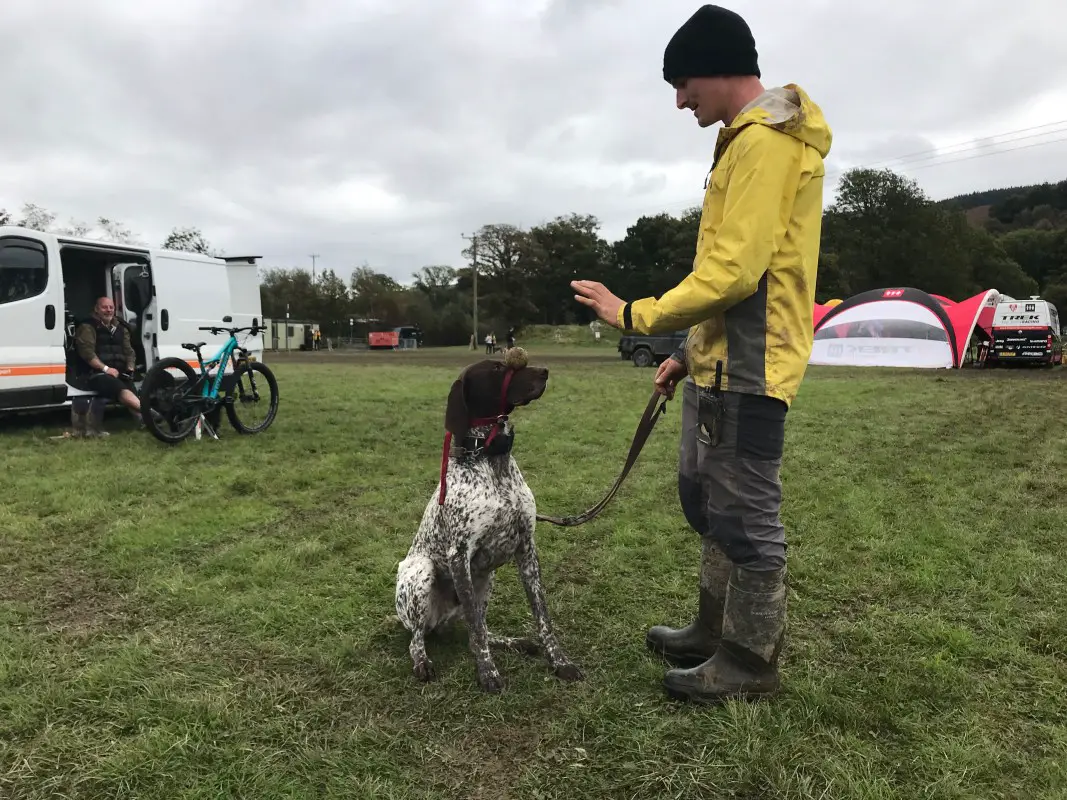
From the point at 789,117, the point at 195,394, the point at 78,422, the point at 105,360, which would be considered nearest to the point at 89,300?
the point at 105,360

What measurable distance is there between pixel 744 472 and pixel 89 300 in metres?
9.69

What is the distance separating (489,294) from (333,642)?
5809cm

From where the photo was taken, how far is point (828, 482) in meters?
5.66

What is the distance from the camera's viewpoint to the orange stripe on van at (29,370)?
704 cm

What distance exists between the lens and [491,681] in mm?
2537

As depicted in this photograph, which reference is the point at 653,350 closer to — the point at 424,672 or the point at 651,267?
the point at 424,672

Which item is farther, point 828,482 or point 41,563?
point 828,482

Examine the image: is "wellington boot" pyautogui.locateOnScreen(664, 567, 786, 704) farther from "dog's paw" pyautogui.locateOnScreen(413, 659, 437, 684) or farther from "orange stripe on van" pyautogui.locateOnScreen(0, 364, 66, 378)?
"orange stripe on van" pyautogui.locateOnScreen(0, 364, 66, 378)

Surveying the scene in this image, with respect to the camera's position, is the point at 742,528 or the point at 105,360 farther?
the point at 105,360

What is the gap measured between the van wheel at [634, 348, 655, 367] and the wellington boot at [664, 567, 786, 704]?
804 inches

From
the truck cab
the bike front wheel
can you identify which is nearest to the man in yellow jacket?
the bike front wheel

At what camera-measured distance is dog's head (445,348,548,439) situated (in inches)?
99.0

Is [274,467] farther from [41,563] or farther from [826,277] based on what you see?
[826,277]

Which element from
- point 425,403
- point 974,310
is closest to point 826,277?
point 974,310
